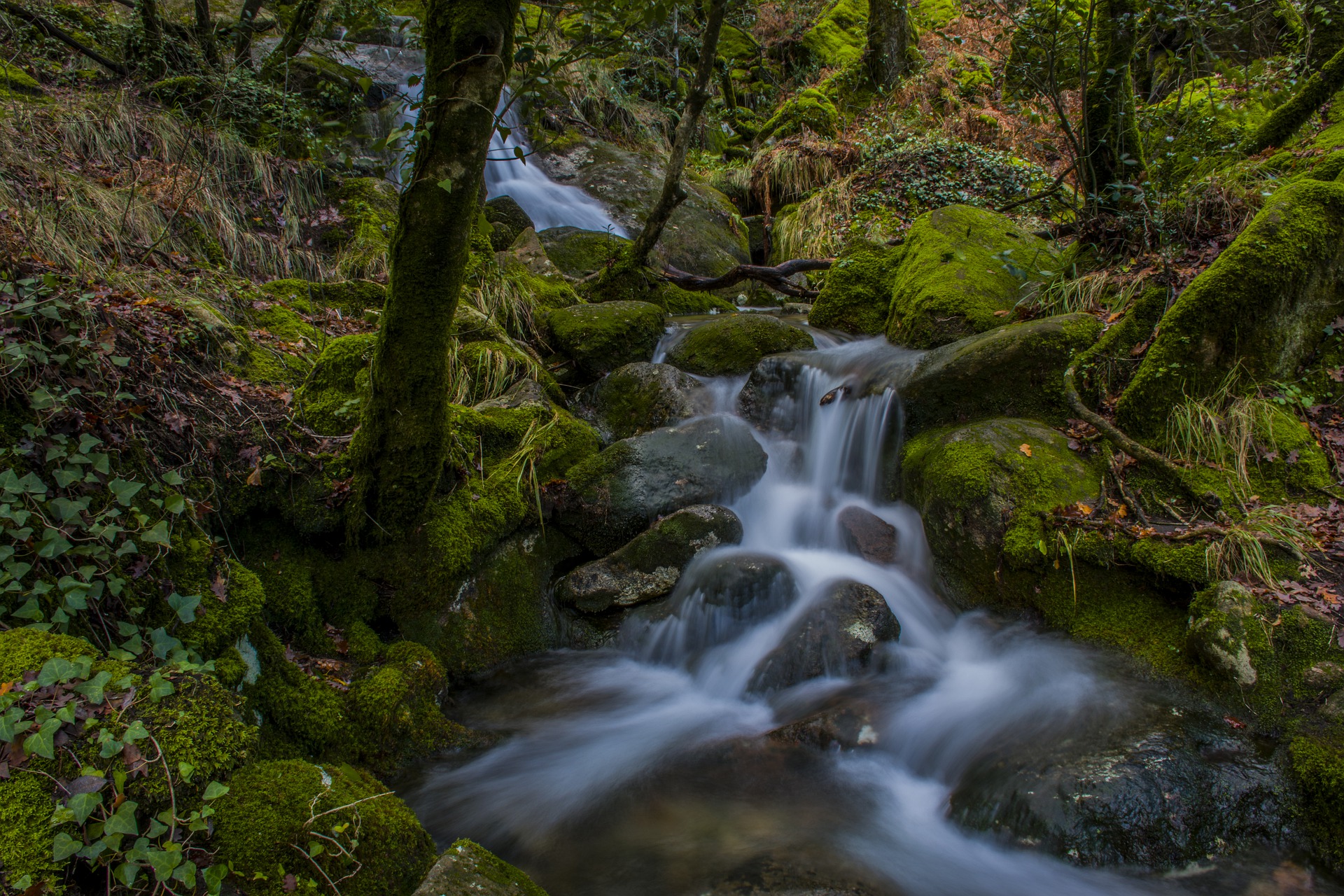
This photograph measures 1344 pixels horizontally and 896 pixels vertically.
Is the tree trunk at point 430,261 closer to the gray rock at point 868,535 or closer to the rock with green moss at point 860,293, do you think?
the gray rock at point 868,535

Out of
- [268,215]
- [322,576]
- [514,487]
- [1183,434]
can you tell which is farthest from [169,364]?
[1183,434]

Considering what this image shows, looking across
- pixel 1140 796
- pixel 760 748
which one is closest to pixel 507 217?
pixel 760 748

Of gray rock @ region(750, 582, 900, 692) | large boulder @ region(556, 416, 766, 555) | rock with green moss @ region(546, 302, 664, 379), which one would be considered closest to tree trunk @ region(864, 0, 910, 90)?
rock with green moss @ region(546, 302, 664, 379)

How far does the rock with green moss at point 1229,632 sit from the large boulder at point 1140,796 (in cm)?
27

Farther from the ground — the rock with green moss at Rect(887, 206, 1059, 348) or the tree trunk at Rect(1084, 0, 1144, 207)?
the tree trunk at Rect(1084, 0, 1144, 207)

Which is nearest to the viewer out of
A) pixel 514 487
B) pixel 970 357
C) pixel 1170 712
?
pixel 1170 712

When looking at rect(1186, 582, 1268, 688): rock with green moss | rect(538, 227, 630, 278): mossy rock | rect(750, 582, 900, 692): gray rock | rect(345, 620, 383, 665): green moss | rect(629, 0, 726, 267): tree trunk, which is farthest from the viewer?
rect(538, 227, 630, 278): mossy rock

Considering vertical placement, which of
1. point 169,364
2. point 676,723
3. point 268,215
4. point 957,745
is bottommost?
Result: point 676,723

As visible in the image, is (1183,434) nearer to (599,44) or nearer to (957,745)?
(957,745)

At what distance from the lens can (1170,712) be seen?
3.16m

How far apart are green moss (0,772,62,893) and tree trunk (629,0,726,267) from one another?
6.00 metres

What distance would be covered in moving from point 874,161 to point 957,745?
1078cm

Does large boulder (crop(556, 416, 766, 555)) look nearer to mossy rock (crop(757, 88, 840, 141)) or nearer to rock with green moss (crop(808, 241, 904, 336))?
rock with green moss (crop(808, 241, 904, 336))

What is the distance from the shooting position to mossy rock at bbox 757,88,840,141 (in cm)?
1295
